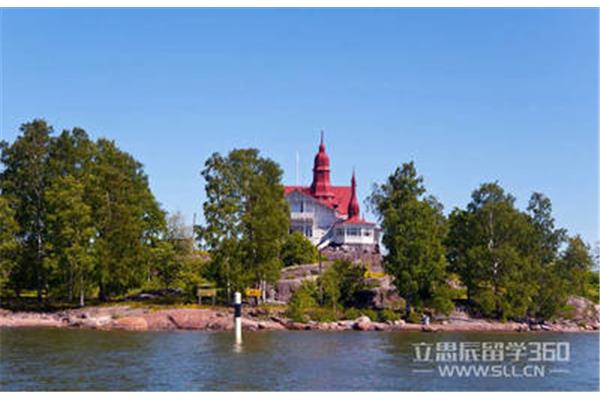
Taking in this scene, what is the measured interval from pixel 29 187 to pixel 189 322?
20359 mm

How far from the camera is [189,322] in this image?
2653 inches

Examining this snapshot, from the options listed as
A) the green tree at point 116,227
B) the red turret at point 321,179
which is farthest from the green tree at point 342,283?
the red turret at point 321,179

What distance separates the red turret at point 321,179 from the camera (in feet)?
391

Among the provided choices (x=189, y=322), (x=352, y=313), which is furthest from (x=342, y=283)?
(x=189, y=322)

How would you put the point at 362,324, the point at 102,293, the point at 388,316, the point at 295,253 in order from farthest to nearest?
the point at 295,253
the point at 102,293
the point at 388,316
the point at 362,324

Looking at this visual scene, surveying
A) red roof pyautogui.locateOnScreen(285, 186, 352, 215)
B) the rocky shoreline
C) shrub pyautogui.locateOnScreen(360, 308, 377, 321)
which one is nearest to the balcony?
red roof pyautogui.locateOnScreen(285, 186, 352, 215)

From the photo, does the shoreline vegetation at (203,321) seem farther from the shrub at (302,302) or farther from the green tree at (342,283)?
the green tree at (342,283)

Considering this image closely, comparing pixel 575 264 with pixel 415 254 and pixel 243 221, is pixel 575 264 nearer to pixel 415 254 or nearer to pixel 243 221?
pixel 415 254

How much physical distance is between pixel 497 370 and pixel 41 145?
5041 cm

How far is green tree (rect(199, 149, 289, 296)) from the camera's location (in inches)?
2886

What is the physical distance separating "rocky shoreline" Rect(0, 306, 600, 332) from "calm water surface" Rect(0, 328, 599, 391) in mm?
6705

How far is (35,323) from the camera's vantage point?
6781 cm

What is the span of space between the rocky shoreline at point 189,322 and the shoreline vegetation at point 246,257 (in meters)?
0.20

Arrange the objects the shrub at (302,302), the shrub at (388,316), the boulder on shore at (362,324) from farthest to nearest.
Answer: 1. the shrub at (388,316)
2. the shrub at (302,302)
3. the boulder on shore at (362,324)
